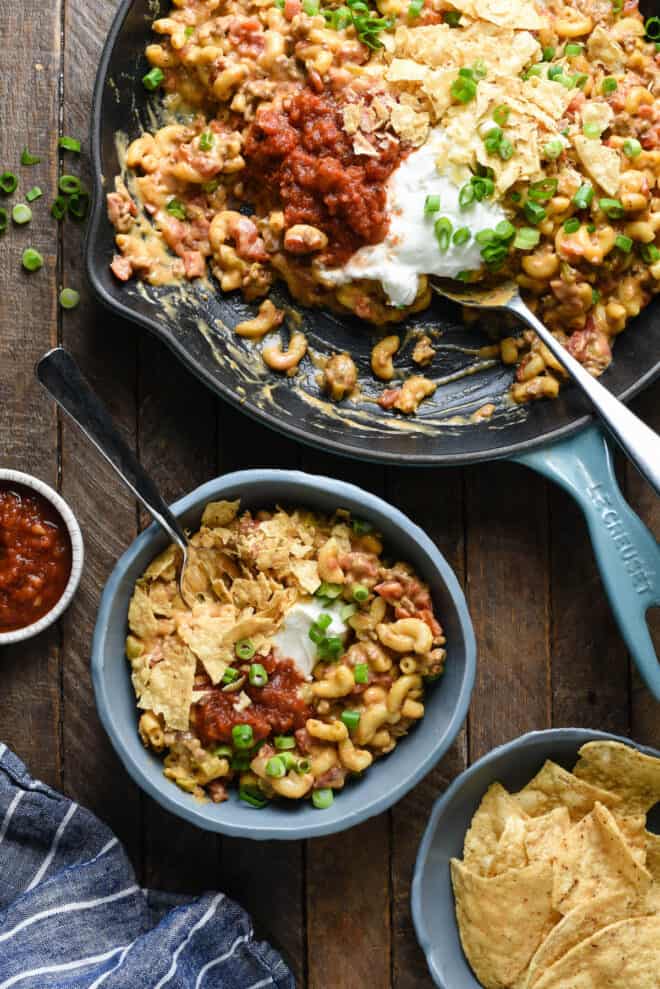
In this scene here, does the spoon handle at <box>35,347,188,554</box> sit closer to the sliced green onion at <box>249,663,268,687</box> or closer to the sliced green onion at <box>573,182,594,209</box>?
the sliced green onion at <box>249,663,268,687</box>

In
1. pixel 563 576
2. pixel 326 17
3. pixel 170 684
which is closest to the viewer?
pixel 170 684

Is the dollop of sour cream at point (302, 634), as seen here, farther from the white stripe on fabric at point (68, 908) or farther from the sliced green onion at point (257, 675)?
the white stripe on fabric at point (68, 908)

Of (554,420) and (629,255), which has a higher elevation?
(629,255)

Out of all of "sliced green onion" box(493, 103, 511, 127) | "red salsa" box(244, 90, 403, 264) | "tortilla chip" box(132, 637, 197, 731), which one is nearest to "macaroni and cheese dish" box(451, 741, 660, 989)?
"tortilla chip" box(132, 637, 197, 731)

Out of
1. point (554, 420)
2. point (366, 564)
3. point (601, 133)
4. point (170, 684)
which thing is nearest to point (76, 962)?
point (170, 684)

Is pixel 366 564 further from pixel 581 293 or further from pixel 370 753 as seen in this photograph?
pixel 581 293

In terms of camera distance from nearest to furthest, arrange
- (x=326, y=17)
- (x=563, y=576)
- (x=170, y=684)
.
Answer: (x=170, y=684)
(x=326, y=17)
(x=563, y=576)

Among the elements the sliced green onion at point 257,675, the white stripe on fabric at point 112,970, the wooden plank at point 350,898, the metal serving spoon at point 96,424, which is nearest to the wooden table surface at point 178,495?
the wooden plank at point 350,898
